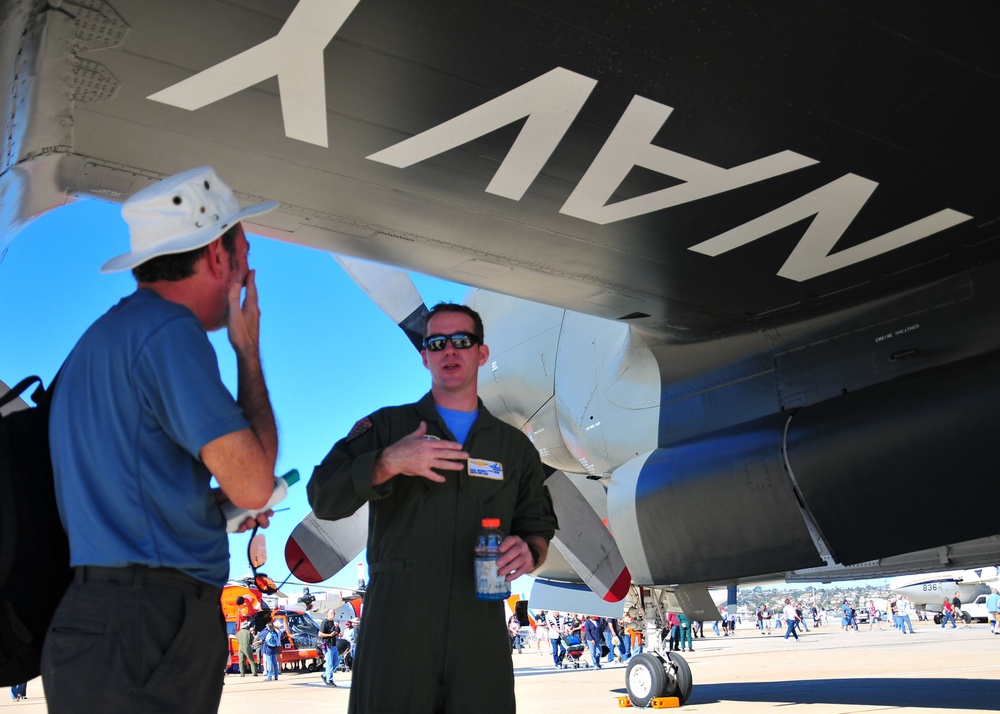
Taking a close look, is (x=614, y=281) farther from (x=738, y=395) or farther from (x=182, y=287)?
(x=182, y=287)

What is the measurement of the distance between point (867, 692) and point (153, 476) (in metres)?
10.9

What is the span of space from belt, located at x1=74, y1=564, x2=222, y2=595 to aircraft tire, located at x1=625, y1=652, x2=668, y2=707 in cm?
870

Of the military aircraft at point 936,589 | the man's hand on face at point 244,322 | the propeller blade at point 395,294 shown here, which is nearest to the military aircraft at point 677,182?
the man's hand on face at point 244,322

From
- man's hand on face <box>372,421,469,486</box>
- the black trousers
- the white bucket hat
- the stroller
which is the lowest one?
the stroller

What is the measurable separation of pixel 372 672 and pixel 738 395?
4.45 m

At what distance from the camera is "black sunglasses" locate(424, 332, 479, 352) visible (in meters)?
3.21

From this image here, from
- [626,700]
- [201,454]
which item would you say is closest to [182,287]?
[201,454]

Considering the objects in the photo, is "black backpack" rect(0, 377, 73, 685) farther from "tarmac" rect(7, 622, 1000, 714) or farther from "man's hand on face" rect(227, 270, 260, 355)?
"tarmac" rect(7, 622, 1000, 714)

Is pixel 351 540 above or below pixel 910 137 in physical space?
below

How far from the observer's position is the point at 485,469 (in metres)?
3.04

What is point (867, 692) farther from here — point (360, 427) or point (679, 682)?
point (360, 427)

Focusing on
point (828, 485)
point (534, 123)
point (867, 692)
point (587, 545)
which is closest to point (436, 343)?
point (534, 123)

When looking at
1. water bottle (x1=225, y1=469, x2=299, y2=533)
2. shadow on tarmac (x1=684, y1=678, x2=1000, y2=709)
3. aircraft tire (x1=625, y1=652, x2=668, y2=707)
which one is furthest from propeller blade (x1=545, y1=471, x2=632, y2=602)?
water bottle (x1=225, y1=469, x2=299, y2=533)

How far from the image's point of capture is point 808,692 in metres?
11.0
